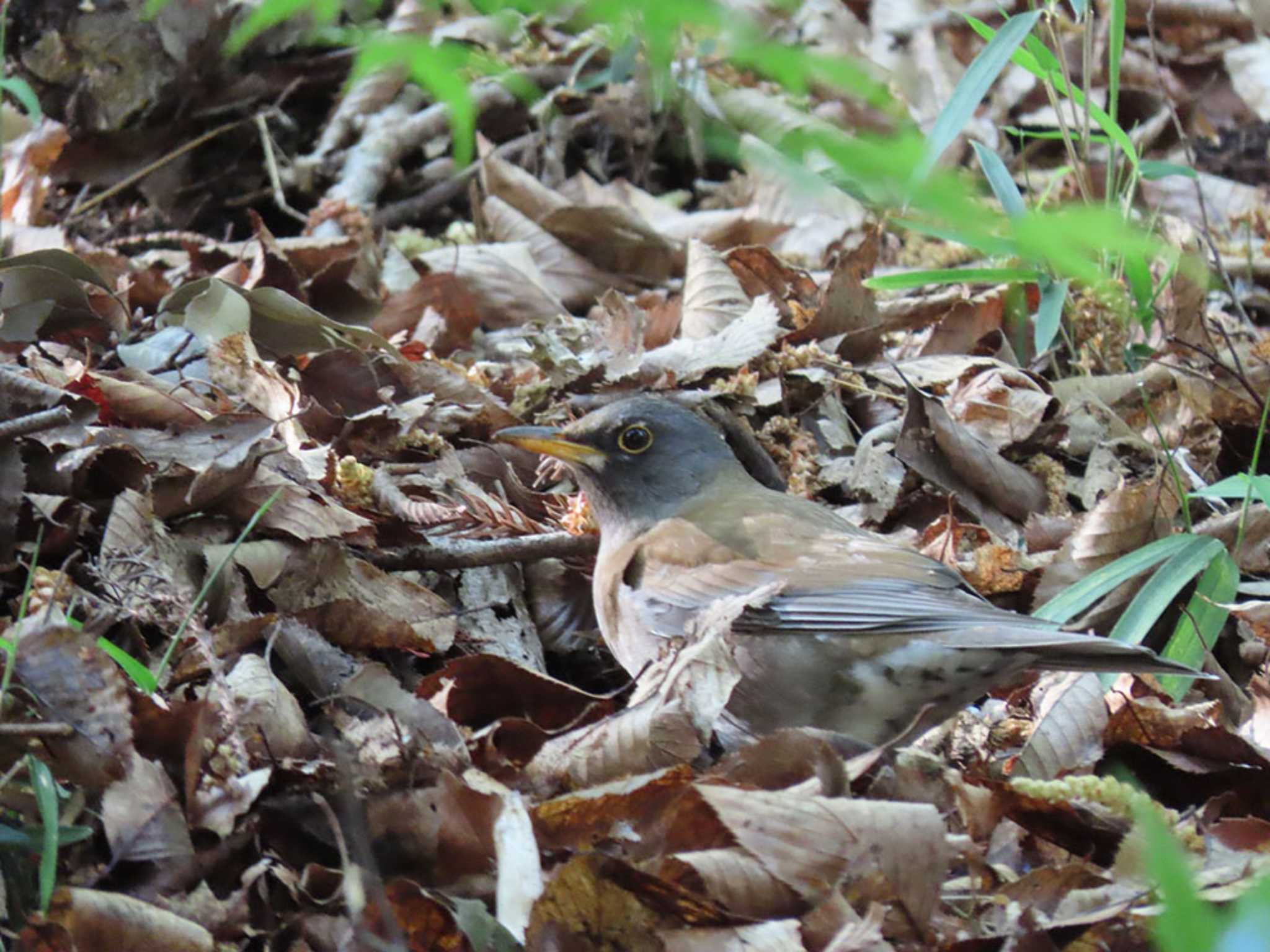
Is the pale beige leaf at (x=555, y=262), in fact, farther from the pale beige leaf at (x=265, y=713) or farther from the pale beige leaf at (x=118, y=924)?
the pale beige leaf at (x=118, y=924)

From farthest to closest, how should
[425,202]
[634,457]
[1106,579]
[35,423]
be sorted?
[425,202] < [634,457] < [1106,579] < [35,423]

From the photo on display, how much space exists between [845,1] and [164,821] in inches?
315

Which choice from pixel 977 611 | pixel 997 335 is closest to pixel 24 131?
pixel 997 335

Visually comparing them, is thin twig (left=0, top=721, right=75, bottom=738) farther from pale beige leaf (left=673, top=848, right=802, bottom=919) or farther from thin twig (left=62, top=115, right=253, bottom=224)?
thin twig (left=62, top=115, right=253, bottom=224)

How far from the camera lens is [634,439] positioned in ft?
15.2

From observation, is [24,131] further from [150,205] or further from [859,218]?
[859,218]

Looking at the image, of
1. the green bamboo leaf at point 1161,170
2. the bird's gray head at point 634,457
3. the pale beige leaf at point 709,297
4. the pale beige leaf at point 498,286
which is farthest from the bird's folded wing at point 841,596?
the green bamboo leaf at point 1161,170

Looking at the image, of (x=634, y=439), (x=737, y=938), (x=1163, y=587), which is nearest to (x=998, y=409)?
(x=1163, y=587)

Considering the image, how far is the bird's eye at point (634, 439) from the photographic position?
15.2 feet

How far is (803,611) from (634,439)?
1.02 metres

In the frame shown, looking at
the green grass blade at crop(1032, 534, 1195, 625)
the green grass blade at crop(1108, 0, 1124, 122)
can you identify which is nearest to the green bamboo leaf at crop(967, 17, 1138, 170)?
the green grass blade at crop(1108, 0, 1124, 122)

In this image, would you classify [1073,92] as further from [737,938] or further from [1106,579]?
[737,938]

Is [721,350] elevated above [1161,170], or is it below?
below

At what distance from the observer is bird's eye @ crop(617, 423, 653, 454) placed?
462 centimetres
